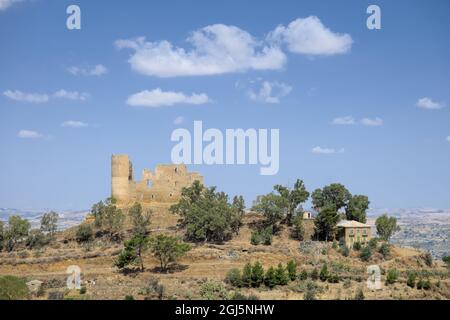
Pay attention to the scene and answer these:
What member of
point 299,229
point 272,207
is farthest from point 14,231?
point 299,229

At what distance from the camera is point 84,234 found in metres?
42.5

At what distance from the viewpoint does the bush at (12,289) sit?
2654 cm

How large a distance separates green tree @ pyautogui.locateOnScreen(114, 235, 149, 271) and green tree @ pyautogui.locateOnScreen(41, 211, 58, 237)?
35.1 feet

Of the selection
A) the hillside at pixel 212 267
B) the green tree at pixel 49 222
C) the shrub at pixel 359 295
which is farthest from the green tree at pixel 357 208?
the green tree at pixel 49 222

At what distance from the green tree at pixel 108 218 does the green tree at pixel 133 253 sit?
6984mm

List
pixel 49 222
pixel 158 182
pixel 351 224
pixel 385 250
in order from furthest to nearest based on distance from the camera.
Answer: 1. pixel 158 182
2. pixel 49 222
3. pixel 351 224
4. pixel 385 250

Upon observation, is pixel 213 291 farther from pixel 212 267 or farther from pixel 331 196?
pixel 331 196

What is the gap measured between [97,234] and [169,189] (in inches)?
306

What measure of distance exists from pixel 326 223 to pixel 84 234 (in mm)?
17569
